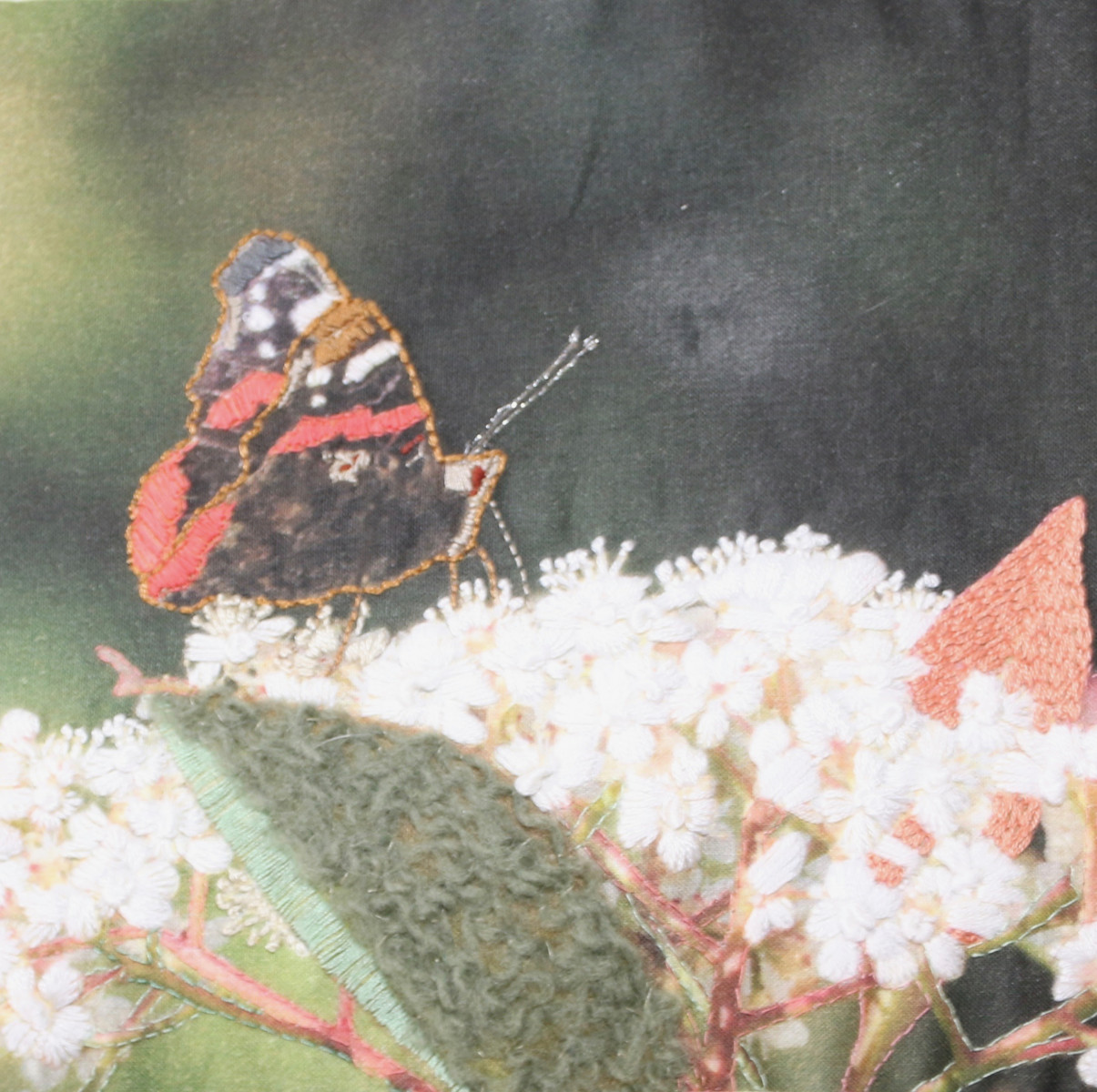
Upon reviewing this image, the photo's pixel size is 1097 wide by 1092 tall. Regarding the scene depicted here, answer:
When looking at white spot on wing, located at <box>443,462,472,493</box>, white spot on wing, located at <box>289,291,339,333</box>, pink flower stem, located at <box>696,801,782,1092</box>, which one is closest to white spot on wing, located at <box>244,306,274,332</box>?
white spot on wing, located at <box>289,291,339,333</box>

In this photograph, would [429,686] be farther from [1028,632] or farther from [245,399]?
[1028,632]

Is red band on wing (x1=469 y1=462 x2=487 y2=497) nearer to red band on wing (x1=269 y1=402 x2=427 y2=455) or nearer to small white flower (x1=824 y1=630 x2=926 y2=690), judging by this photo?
red band on wing (x1=269 y1=402 x2=427 y2=455)

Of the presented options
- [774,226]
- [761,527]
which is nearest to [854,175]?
[774,226]

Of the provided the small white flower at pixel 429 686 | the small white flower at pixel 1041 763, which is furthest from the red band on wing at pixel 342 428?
the small white flower at pixel 1041 763

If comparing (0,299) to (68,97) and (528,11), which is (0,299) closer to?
(68,97)

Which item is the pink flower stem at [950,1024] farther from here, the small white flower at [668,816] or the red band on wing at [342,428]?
the red band on wing at [342,428]

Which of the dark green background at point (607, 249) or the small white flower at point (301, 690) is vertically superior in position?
the dark green background at point (607, 249)

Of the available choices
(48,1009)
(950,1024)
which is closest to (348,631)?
(48,1009)
